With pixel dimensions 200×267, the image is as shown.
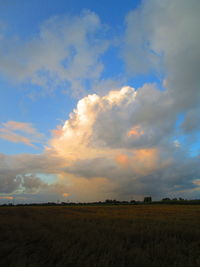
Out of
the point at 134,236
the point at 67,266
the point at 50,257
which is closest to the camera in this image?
the point at 67,266

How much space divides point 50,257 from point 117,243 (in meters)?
3.56

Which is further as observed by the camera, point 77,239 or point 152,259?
point 77,239

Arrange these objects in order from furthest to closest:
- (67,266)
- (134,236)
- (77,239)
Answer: (134,236)
(77,239)
(67,266)

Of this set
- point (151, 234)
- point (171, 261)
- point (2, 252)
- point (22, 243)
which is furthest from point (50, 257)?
point (151, 234)

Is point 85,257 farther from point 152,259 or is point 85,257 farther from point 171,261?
point 171,261

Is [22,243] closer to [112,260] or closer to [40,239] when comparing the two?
[40,239]

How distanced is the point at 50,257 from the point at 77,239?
3.15 m

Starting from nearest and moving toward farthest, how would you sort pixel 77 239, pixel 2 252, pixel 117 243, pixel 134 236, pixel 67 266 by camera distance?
pixel 67 266 < pixel 2 252 < pixel 117 243 < pixel 77 239 < pixel 134 236

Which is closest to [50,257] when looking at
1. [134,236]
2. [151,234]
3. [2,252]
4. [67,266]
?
[67,266]

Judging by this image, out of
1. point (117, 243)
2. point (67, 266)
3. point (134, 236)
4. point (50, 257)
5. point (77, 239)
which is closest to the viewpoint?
point (67, 266)

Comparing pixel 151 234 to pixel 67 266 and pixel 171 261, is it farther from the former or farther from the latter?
pixel 67 266

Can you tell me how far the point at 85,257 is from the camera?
8.54 metres

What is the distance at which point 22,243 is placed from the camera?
37.1ft

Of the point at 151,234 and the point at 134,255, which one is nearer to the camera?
the point at 134,255
